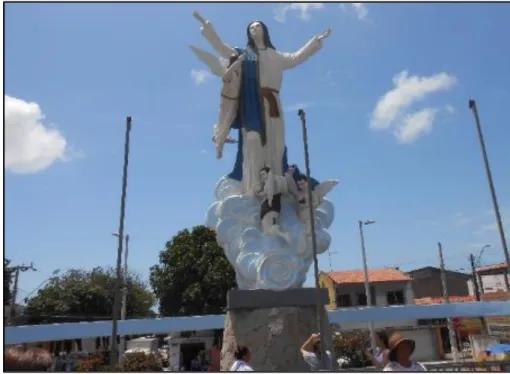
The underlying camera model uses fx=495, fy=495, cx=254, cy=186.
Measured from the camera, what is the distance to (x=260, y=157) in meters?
11.9

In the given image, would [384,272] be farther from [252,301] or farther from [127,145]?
[127,145]

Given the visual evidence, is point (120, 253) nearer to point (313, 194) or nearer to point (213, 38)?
point (313, 194)

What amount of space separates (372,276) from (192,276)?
35.8 feet

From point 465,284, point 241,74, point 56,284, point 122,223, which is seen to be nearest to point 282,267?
point 122,223

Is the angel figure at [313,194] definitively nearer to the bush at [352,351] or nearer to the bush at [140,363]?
the bush at [140,363]

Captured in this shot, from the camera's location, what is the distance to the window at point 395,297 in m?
27.8

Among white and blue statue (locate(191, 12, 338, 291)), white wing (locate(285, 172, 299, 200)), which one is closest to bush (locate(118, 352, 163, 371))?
white and blue statue (locate(191, 12, 338, 291))

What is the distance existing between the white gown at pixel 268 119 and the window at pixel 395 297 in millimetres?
18320

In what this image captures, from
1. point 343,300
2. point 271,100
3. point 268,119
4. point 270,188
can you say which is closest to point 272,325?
point 270,188

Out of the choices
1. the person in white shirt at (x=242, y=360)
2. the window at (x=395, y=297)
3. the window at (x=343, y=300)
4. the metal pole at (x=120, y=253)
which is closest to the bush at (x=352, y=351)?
the window at (x=343, y=300)

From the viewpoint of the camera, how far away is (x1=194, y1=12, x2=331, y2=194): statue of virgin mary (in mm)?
11992

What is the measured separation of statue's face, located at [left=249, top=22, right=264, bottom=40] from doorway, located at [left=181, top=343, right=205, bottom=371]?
15247 millimetres

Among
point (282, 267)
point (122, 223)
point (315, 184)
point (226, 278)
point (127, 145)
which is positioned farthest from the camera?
point (226, 278)

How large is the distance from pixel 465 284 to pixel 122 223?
103 feet
